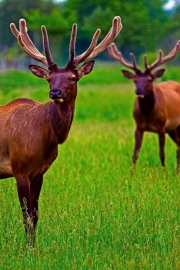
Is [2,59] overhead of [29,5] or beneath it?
beneath

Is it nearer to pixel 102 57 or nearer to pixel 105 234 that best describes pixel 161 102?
pixel 105 234

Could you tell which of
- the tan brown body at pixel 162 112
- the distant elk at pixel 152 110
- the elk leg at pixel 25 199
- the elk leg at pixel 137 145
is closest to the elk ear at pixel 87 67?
the elk leg at pixel 25 199

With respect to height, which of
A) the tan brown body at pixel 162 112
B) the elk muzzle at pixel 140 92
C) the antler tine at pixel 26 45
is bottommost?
the tan brown body at pixel 162 112

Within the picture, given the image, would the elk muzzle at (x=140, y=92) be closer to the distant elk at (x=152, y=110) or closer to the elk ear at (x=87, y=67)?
the distant elk at (x=152, y=110)

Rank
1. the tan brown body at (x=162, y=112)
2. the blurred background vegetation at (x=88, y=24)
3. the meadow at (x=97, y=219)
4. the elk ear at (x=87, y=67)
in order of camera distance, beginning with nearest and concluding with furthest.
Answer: the meadow at (x=97, y=219) < the elk ear at (x=87, y=67) < the tan brown body at (x=162, y=112) < the blurred background vegetation at (x=88, y=24)

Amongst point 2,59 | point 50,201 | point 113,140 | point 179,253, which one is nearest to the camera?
point 179,253

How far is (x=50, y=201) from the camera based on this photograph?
7.62m

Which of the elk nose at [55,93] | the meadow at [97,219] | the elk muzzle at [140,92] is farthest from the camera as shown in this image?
the elk muzzle at [140,92]

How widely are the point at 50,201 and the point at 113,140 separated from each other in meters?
5.03

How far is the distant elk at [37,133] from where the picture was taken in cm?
648

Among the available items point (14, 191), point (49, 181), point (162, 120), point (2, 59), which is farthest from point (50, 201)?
point (2, 59)

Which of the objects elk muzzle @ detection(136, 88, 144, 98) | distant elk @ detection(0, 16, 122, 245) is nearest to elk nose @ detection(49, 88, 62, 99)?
distant elk @ detection(0, 16, 122, 245)

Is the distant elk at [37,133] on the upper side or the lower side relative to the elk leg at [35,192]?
upper

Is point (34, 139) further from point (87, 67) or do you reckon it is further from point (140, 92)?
point (140, 92)
